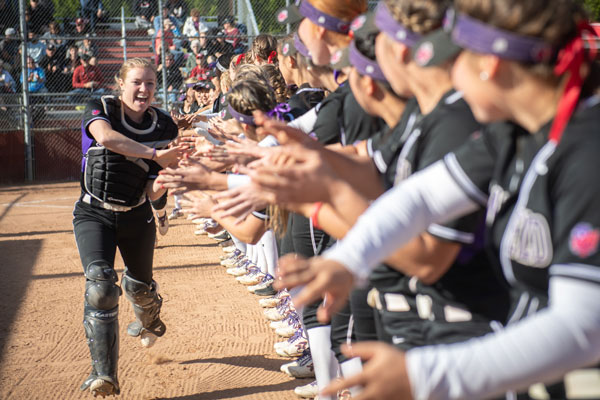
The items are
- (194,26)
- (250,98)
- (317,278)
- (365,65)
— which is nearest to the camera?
(317,278)

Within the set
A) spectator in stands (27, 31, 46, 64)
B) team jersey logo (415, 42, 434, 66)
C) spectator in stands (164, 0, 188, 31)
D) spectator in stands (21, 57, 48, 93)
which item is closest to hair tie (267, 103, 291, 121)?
team jersey logo (415, 42, 434, 66)

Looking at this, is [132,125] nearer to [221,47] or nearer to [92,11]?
[221,47]

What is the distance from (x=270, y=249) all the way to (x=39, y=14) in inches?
541

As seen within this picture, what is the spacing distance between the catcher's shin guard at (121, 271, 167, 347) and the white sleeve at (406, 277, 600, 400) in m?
4.33

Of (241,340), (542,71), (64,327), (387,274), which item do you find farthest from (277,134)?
(64,327)

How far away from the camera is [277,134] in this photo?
2639 millimetres

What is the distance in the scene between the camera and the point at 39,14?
1803 centimetres

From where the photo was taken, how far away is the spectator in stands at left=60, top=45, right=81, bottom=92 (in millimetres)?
17453

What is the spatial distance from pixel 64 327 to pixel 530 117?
5.47 m

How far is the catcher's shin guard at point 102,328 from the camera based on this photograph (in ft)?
14.9

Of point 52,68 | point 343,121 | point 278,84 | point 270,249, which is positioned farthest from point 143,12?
point 343,121

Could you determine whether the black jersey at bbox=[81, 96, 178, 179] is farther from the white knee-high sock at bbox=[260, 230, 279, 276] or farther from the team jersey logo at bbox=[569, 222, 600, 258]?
the team jersey logo at bbox=[569, 222, 600, 258]

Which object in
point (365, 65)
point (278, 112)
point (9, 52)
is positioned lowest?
point (9, 52)

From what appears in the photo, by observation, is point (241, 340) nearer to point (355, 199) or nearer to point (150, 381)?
point (150, 381)
